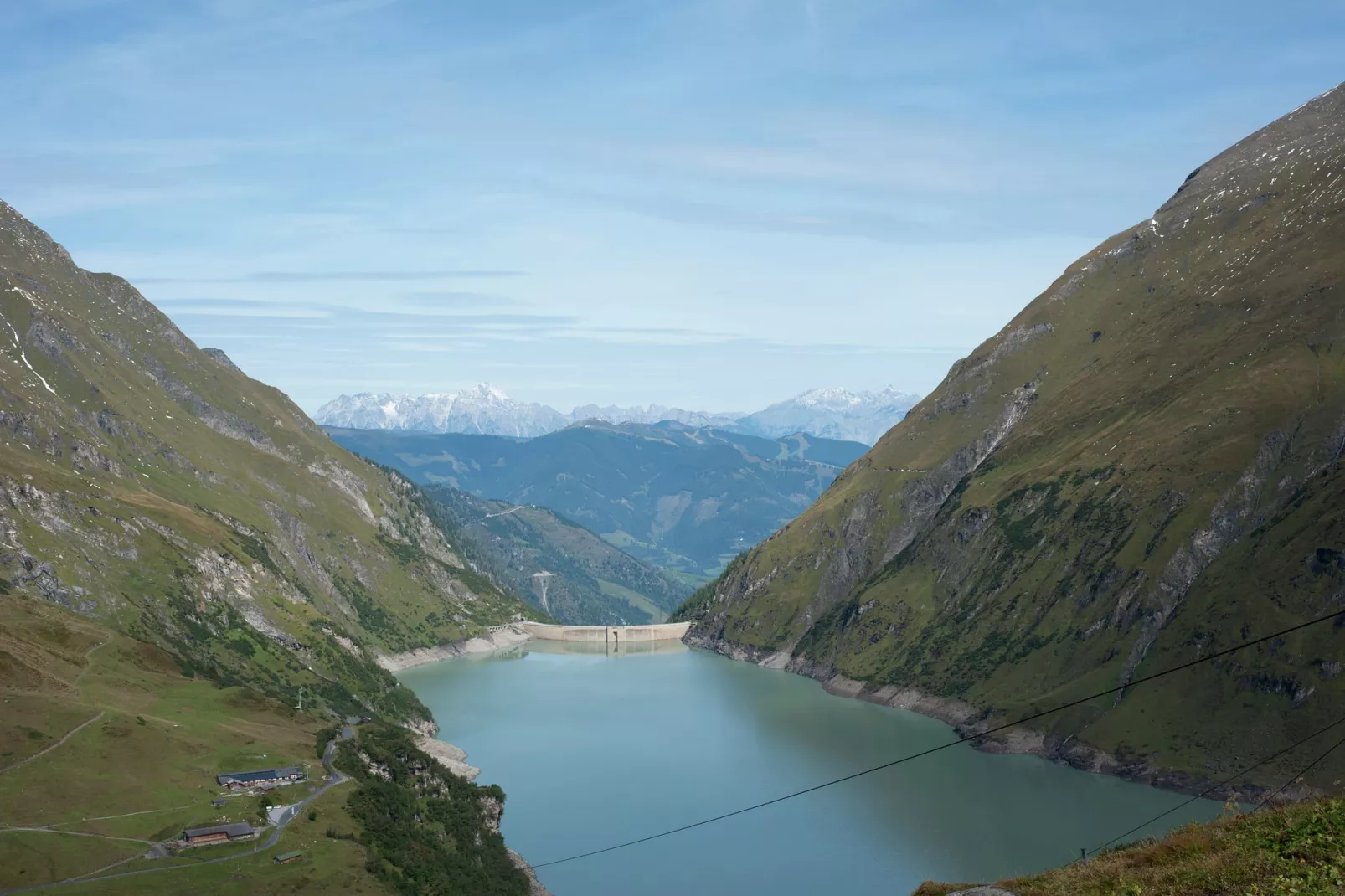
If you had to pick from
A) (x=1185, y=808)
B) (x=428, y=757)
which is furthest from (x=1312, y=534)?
(x=428, y=757)

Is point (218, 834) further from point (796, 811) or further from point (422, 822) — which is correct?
point (796, 811)

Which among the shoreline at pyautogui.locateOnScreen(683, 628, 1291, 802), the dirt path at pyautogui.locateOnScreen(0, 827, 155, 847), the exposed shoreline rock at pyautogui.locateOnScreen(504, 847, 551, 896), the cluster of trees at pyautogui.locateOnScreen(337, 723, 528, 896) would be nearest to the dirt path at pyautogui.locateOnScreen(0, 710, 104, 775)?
the dirt path at pyautogui.locateOnScreen(0, 827, 155, 847)

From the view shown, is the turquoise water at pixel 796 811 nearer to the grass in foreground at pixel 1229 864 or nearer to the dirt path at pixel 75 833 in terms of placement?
the dirt path at pixel 75 833

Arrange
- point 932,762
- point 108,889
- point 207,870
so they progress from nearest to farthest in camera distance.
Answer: point 108,889, point 207,870, point 932,762

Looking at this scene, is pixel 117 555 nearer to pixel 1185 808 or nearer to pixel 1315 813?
pixel 1185 808

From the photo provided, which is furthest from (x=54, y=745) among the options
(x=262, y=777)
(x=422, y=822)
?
(x=422, y=822)
